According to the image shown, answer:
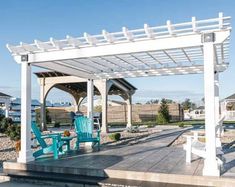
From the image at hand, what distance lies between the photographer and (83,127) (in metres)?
7.70

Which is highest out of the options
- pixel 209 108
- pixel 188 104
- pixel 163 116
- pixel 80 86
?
pixel 80 86

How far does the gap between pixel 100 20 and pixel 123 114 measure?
14457mm

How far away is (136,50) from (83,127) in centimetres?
310

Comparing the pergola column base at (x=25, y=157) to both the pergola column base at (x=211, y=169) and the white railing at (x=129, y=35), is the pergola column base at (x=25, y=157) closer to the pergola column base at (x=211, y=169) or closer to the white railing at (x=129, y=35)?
the white railing at (x=129, y=35)

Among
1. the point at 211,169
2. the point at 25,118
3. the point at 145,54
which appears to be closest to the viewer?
the point at 211,169

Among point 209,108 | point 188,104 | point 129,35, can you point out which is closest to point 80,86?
point 129,35

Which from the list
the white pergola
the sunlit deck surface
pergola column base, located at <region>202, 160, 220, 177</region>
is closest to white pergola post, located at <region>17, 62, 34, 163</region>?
the white pergola

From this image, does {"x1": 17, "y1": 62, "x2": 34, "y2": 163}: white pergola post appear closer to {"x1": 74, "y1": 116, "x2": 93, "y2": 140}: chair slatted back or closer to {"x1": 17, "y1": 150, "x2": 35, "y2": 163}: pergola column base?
{"x1": 17, "y1": 150, "x2": 35, "y2": 163}: pergola column base

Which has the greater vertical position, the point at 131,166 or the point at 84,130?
the point at 84,130

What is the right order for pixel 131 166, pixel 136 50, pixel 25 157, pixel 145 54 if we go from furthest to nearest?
pixel 145 54
pixel 25 157
pixel 136 50
pixel 131 166

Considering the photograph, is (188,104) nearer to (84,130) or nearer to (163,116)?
(163,116)

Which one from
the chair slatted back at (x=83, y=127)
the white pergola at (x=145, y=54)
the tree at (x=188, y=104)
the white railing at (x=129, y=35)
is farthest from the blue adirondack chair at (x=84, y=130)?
the tree at (x=188, y=104)

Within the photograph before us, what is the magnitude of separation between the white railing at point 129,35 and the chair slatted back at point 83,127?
7.64ft

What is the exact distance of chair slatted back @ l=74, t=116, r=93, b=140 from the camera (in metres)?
7.49
